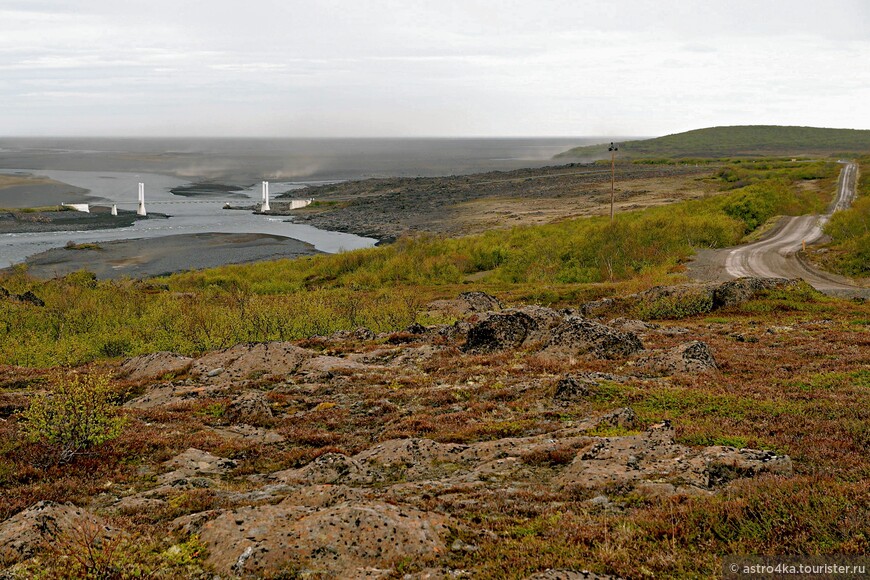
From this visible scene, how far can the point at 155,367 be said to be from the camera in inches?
1131

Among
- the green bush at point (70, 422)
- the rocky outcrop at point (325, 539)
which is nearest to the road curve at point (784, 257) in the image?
the rocky outcrop at point (325, 539)

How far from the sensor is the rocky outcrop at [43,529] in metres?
8.94

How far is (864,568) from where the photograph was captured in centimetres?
688

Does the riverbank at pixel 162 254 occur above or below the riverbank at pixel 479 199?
below

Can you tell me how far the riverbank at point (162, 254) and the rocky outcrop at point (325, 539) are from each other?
75375 mm

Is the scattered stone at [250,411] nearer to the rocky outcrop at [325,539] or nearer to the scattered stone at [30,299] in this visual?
the rocky outcrop at [325,539]

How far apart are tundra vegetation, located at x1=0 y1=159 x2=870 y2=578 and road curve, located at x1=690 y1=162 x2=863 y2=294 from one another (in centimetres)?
1641

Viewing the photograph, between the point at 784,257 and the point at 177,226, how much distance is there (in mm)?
103388

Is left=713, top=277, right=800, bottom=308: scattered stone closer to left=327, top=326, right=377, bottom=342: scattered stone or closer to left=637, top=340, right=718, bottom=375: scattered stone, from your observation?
left=637, top=340, right=718, bottom=375: scattered stone

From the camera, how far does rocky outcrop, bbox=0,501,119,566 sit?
894 cm

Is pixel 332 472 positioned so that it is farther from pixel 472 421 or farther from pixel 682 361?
pixel 682 361

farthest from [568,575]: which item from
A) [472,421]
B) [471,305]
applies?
[471,305]

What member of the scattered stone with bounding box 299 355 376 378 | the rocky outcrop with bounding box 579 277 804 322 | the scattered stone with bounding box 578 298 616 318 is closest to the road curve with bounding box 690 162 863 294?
the rocky outcrop with bounding box 579 277 804 322

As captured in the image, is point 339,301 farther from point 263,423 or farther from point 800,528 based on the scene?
point 800,528
